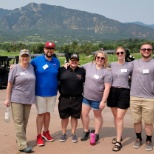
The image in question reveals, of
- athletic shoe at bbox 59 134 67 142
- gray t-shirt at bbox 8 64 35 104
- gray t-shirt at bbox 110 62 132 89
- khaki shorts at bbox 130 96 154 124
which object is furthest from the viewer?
athletic shoe at bbox 59 134 67 142

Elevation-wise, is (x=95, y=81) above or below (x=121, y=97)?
above

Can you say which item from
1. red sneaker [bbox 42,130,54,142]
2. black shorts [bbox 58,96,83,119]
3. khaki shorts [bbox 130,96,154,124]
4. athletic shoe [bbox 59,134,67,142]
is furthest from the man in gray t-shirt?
red sneaker [bbox 42,130,54,142]

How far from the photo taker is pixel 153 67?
5148 millimetres

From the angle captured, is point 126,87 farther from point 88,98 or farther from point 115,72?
point 88,98

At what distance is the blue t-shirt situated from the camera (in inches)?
212

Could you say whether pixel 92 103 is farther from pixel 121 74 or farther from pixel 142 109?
pixel 142 109

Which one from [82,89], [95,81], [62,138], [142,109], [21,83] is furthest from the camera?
[62,138]

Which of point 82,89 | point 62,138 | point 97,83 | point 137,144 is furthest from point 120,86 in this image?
point 62,138

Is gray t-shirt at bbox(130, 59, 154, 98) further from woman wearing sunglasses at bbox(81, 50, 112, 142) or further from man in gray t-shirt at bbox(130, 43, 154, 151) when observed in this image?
woman wearing sunglasses at bbox(81, 50, 112, 142)

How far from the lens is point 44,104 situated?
5.51 meters

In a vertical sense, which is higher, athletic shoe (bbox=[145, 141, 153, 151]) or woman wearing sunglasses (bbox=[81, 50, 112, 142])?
woman wearing sunglasses (bbox=[81, 50, 112, 142])

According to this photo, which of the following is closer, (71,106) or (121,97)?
(121,97)

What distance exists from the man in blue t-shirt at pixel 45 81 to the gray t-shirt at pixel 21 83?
21 centimetres

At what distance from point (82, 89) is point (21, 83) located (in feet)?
3.75
